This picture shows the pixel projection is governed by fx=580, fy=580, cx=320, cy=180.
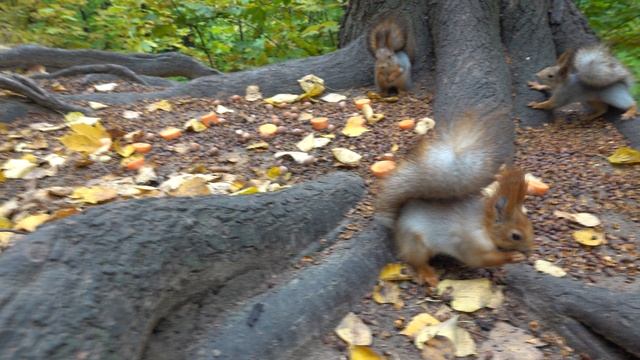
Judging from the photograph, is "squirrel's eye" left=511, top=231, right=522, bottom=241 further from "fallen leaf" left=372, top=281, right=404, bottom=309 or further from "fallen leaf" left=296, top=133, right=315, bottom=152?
"fallen leaf" left=296, top=133, right=315, bottom=152

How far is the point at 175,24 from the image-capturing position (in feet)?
17.1

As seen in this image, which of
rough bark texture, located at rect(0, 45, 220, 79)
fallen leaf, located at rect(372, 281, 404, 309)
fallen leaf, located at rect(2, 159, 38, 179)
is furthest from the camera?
rough bark texture, located at rect(0, 45, 220, 79)

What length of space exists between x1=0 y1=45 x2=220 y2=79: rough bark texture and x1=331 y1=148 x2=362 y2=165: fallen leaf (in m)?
2.00

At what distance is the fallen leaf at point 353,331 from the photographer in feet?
5.61

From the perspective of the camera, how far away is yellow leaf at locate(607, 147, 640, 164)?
2.52 metres

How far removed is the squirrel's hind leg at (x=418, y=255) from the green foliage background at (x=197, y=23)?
2.77 m

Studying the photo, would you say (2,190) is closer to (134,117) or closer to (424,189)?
(134,117)

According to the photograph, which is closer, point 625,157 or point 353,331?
point 353,331

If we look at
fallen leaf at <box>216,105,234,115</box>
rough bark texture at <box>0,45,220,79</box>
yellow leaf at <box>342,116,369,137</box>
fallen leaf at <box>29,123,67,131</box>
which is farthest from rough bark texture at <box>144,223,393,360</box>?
rough bark texture at <box>0,45,220,79</box>

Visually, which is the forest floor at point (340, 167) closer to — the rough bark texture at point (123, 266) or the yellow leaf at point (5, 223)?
the yellow leaf at point (5, 223)

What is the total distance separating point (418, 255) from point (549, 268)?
0.44 m

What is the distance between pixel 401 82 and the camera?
304 cm

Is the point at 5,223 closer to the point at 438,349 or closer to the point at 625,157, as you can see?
the point at 438,349

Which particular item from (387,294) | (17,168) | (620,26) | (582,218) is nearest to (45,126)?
(17,168)
